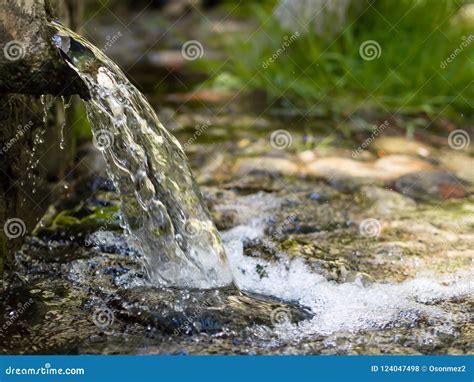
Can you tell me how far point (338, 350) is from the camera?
2.24 m

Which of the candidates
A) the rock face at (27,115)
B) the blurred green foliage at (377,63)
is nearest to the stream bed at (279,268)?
the rock face at (27,115)

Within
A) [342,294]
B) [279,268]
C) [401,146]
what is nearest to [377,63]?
[401,146]

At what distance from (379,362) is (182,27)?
5355 millimetres

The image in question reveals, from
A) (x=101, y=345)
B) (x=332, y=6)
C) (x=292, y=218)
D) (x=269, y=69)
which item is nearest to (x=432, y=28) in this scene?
(x=332, y=6)

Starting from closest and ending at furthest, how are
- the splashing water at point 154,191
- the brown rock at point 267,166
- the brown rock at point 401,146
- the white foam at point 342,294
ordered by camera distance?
1. the white foam at point 342,294
2. the splashing water at point 154,191
3. the brown rock at point 267,166
4. the brown rock at point 401,146

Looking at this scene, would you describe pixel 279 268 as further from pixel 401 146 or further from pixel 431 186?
pixel 401 146

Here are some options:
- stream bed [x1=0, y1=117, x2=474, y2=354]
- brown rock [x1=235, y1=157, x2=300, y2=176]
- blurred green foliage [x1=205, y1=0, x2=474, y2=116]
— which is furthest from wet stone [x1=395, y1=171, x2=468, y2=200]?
A: blurred green foliage [x1=205, y1=0, x2=474, y2=116]

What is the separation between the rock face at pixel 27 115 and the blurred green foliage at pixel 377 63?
1.57 m

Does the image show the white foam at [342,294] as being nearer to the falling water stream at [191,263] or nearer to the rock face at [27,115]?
the falling water stream at [191,263]

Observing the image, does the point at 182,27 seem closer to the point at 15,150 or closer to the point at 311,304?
the point at 15,150

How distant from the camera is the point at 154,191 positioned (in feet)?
9.20

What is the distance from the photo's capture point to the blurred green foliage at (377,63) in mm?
4621

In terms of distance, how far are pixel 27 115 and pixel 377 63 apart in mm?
2459

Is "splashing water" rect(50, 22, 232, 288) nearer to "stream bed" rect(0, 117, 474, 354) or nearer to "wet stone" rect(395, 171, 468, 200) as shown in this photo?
"stream bed" rect(0, 117, 474, 354)
